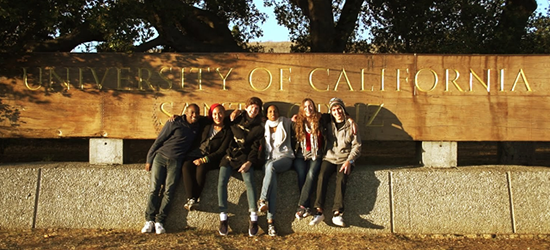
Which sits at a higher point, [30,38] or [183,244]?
[30,38]

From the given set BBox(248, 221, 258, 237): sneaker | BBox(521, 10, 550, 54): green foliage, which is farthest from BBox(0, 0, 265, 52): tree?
BBox(521, 10, 550, 54): green foliage

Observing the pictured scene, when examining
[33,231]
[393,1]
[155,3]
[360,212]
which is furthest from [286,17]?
[33,231]

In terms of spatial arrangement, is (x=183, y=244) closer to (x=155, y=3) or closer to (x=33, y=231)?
(x=33, y=231)

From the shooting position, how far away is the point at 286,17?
36.7 ft

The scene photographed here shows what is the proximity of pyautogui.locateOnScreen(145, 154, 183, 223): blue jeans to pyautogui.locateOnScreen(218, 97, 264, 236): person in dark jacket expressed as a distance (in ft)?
1.73

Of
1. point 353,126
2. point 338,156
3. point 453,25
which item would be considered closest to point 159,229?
point 338,156

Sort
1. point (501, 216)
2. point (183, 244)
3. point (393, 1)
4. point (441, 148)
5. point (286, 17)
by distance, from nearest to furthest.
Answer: point (183, 244) → point (501, 216) → point (441, 148) → point (393, 1) → point (286, 17)

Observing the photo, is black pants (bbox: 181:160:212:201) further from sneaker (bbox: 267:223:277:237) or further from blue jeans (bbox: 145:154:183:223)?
sneaker (bbox: 267:223:277:237)

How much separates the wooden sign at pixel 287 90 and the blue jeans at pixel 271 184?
79 cm

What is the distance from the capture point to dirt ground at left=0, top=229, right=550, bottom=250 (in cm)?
512

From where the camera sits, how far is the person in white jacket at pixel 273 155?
215 inches

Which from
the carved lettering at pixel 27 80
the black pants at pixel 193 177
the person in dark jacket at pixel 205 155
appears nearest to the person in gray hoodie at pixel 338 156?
the person in dark jacket at pixel 205 155

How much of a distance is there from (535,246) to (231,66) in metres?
3.97

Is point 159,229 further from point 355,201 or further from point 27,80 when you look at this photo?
point 27,80
